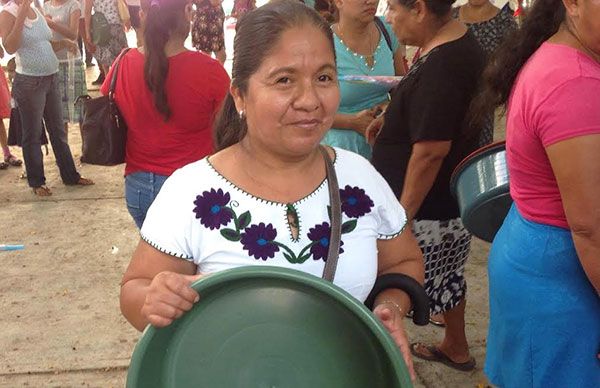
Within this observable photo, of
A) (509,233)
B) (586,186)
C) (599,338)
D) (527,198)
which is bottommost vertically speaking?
(599,338)

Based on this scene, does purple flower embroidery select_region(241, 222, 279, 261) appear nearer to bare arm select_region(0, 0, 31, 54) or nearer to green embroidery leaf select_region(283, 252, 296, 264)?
green embroidery leaf select_region(283, 252, 296, 264)

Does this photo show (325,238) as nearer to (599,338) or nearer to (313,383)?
(313,383)

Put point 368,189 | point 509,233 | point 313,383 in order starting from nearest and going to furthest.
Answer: point 313,383 < point 368,189 < point 509,233

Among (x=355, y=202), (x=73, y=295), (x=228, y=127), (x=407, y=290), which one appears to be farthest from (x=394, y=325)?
(x=73, y=295)

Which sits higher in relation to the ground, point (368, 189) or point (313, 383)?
point (368, 189)

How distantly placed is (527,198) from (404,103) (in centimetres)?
101

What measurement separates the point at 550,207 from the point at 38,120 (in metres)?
5.12

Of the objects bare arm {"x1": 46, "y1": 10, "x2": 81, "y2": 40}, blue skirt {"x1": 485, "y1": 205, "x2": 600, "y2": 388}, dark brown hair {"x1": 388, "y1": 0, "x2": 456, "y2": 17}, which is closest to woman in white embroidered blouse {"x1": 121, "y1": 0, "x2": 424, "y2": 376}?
blue skirt {"x1": 485, "y1": 205, "x2": 600, "y2": 388}

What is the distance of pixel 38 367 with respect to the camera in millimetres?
3484

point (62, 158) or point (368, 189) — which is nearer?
point (368, 189)

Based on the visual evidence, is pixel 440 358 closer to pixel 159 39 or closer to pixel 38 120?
pixel 159 39

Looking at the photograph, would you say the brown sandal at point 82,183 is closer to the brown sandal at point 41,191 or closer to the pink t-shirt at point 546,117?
the brown sandal at point 41,191

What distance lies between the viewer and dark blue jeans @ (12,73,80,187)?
5.78 meters

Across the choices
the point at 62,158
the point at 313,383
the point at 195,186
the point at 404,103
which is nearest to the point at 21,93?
the point at 62,158
